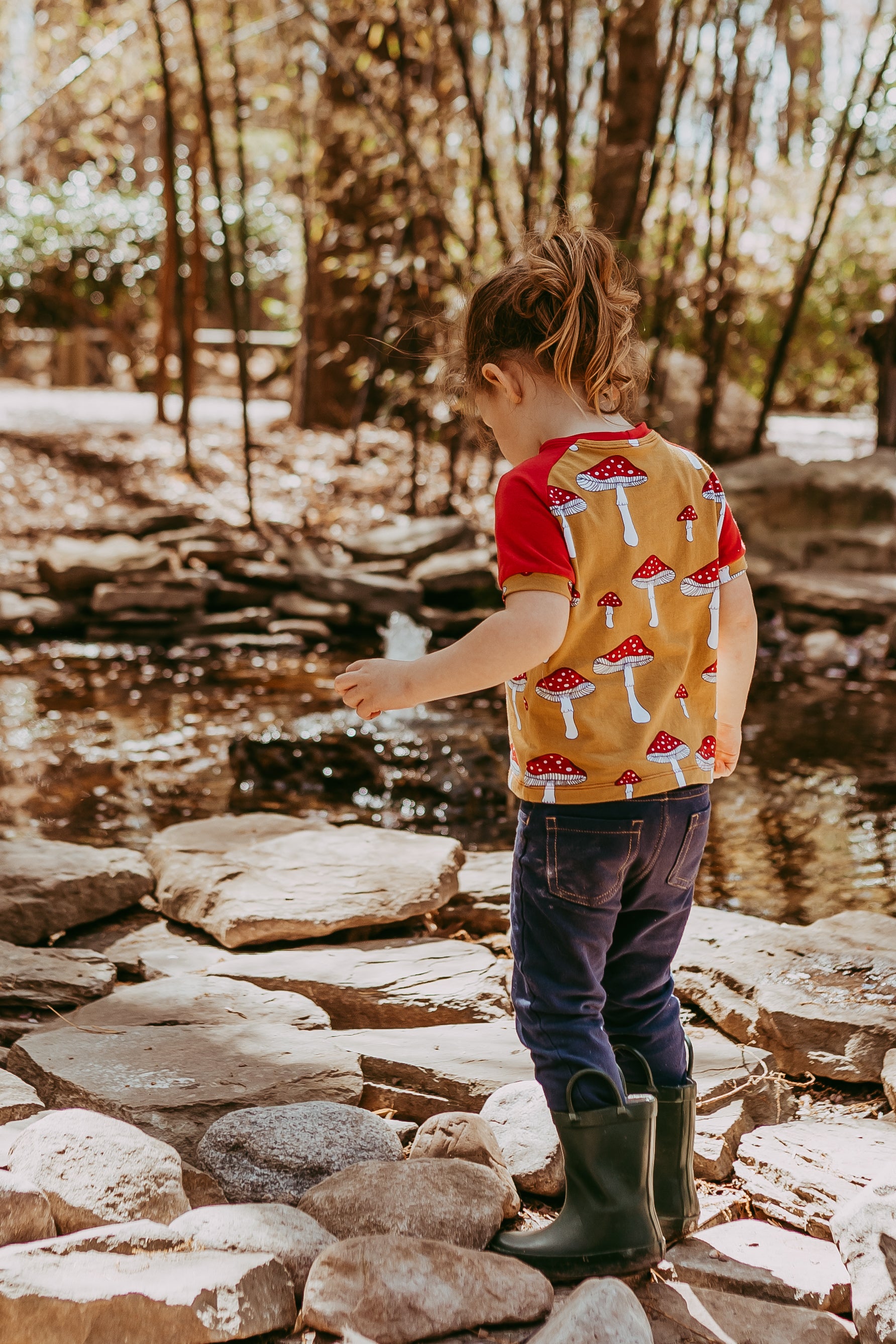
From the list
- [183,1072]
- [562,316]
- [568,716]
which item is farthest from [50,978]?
[562,316]

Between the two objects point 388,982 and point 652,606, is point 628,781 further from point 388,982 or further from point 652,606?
point 388,982

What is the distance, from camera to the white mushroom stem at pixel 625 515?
1.23 m

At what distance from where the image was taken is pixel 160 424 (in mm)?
7801

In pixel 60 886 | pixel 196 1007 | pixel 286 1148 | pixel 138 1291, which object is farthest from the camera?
pixel 60 886

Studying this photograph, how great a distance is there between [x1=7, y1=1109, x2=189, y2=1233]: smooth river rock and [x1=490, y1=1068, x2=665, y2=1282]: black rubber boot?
0.37 meters

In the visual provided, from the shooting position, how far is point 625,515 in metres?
1.24

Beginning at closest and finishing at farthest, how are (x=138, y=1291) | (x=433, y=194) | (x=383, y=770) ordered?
(x=138, y=1291), (x=383, y=770), (x=433, y=194)

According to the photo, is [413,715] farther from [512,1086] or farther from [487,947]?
[512,1086]

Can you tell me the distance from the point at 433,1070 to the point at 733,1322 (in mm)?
530

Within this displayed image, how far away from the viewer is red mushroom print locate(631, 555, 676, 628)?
1247 mm

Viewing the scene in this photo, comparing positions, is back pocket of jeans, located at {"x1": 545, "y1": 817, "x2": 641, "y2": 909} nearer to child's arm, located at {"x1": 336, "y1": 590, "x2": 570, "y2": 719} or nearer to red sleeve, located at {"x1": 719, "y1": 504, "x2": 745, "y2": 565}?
child's arm, located at {"x1": 336, "y1": 590, "x2": 570, "y2": 719}

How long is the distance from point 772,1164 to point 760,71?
5991 millimetres

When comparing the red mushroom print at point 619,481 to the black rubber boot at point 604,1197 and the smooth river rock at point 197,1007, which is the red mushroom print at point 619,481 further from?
the smooth river rock at point 197,1007

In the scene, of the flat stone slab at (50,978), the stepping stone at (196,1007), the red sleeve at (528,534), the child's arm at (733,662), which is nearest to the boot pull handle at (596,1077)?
the child's arm at (733,662)
